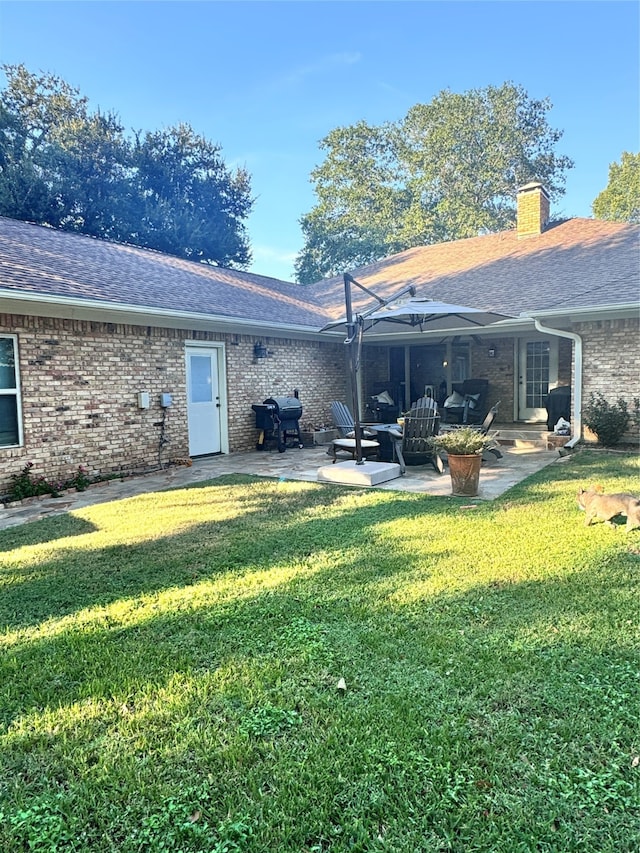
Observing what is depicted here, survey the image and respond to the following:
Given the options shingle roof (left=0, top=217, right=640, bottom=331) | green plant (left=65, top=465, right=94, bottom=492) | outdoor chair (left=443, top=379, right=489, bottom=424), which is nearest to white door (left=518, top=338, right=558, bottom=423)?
outdoor chair (left=443, top=379, right=489, bottom=424)

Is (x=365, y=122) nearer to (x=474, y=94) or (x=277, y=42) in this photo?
(x=474, y=94)

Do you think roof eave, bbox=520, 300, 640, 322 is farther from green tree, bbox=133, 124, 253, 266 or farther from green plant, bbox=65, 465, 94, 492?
green tree, bbox=133, 124, 253, 266

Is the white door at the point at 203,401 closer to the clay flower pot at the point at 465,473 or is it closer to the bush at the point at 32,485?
the bush at the point at 32,485

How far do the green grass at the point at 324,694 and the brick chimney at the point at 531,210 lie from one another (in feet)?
39.0

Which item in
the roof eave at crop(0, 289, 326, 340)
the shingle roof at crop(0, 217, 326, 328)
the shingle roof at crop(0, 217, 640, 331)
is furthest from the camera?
the shingle roof at crop(0, 217, 640, 331)

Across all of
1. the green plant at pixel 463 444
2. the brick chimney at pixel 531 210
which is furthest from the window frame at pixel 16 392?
the brick chimney at pixel 531 210

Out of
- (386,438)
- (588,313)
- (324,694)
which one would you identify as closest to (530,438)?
(588,313)

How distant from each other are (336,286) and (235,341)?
23.9ft

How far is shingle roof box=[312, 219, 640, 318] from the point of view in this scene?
9570 mm

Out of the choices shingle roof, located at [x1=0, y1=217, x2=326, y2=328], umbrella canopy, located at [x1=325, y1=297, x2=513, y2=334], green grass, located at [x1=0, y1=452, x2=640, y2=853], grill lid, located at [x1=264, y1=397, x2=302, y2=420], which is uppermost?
shingle roof, located at [x1=0, y1=217, x2=326, y2=328]

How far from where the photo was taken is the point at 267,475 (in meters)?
7.87

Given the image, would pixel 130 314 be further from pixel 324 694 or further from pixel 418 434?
pixel 324 694

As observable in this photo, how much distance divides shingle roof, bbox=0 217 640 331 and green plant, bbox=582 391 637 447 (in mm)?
1665

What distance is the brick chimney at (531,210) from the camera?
554 inches
